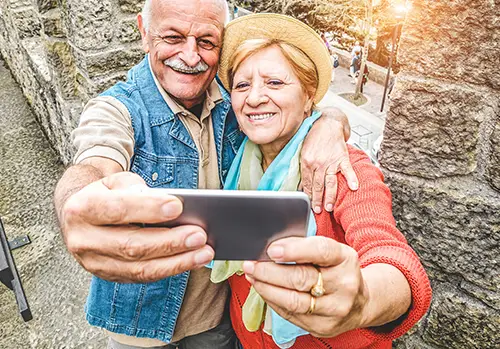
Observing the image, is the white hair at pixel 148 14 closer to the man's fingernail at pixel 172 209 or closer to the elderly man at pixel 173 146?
the elderly man at pixel 173 146

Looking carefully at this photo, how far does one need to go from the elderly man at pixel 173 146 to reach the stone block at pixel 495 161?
510mm

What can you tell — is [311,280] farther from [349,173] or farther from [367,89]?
Answer: [367,89]

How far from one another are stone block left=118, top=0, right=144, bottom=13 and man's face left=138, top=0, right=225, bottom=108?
46.3 inches

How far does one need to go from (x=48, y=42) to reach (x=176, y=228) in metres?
2.92

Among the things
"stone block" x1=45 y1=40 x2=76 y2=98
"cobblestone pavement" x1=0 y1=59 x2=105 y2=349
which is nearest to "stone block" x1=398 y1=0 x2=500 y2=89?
"cobblestone pavement" x1=0 y1=59 x2=105 y2=349

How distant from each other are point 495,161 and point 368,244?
653mm

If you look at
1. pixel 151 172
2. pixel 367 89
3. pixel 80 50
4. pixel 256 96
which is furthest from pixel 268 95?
pixel 367 89

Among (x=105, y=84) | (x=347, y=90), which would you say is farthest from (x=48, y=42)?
(x=347, y=90)

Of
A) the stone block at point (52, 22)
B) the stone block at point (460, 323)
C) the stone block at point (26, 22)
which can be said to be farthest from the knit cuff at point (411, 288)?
the stone block at point (26, 22)

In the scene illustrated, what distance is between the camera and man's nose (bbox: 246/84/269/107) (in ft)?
5.08

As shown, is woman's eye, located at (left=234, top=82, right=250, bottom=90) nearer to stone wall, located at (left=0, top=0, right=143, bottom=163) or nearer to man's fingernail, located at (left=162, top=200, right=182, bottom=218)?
man's fingernail, located at (left=162, top=200, right=182, bottom=218)

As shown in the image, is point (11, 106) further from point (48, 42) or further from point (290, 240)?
point (290, 240)

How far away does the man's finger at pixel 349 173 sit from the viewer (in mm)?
1290

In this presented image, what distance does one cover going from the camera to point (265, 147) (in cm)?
170
